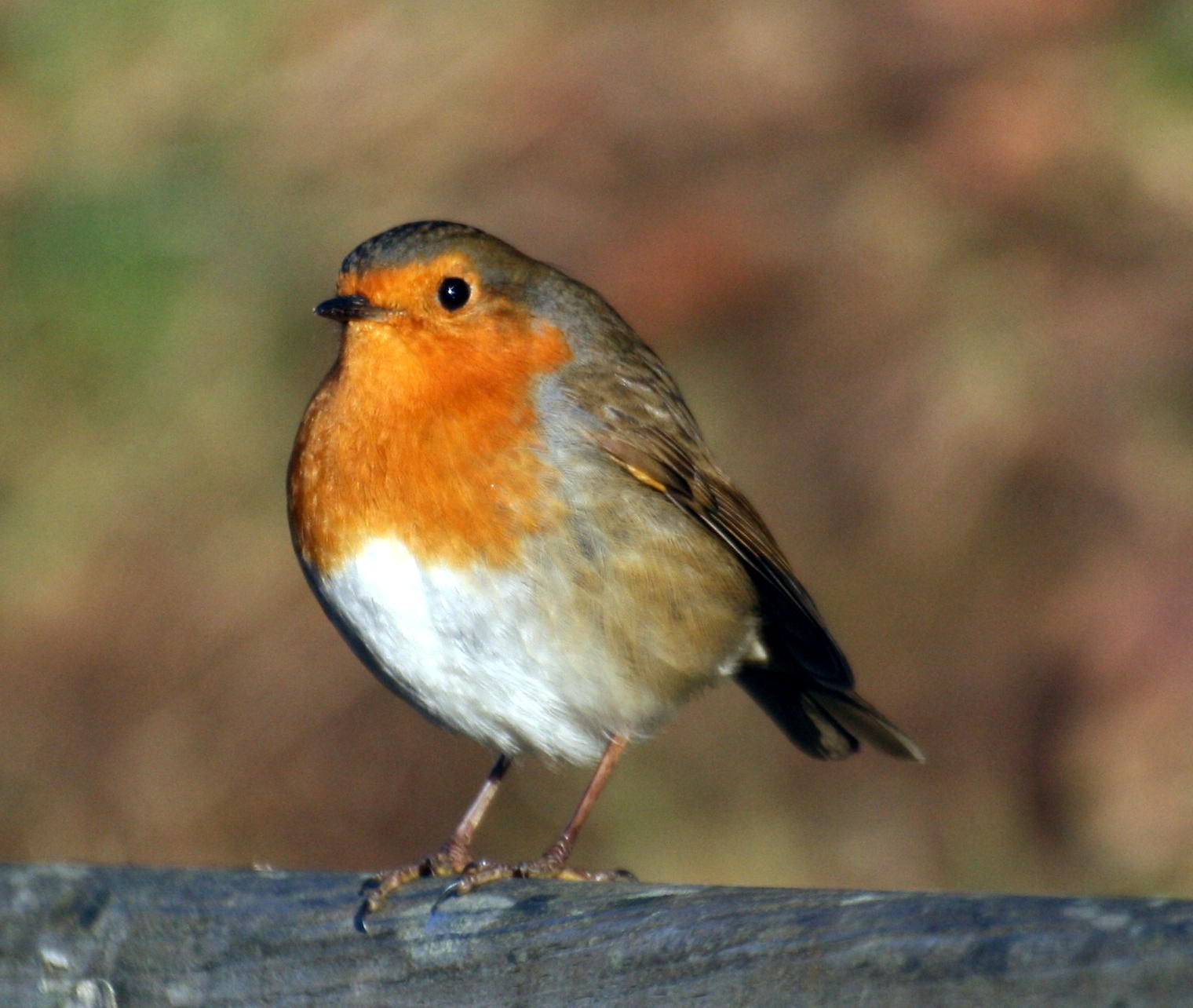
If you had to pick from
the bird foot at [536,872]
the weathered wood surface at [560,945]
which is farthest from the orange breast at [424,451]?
the weathered wood surface at [560,945]

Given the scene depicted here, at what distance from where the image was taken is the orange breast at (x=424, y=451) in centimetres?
328

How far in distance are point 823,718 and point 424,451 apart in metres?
1.30

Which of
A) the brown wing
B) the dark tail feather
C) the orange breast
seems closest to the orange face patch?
the orange breast

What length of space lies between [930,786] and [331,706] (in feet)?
6.33

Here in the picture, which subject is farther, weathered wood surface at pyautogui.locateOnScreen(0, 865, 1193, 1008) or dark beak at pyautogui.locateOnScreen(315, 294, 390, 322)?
dark beak at pyautogui.locateOnScreen(315, 294, 390, 322)

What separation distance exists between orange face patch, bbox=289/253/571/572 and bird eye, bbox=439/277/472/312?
1 centimetres

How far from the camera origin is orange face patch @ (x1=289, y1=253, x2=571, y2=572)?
329 cm

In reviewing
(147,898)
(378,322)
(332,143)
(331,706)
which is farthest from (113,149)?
(147,898)

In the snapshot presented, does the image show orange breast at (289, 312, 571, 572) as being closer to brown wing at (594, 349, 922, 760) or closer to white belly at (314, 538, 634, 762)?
white belly at (314, 538, 634, 762)

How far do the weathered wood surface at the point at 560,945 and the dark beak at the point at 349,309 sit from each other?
1.07m

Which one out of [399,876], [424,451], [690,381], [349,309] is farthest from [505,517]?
[690,381]

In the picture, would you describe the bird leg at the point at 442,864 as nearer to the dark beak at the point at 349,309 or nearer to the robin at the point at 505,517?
the robin at the point at 505,517

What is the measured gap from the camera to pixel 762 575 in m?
3.92

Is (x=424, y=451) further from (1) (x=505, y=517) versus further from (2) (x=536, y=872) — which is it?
(2) (x=536, y=872)
